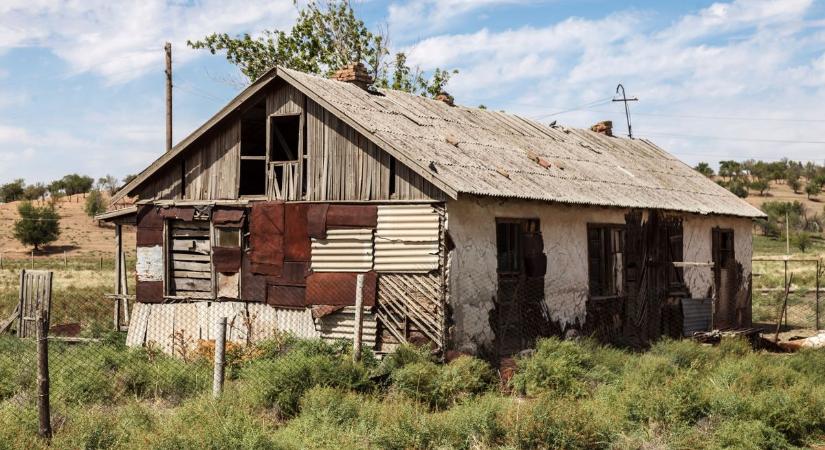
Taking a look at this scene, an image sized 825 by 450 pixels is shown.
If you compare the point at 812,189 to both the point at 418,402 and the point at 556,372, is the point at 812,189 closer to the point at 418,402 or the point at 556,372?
the point at 556,372

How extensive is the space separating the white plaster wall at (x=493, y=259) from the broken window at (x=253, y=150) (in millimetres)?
3847

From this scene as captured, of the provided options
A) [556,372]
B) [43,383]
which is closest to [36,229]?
[556,372]

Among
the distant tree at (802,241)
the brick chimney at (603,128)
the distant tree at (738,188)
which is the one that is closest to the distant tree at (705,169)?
the distant tree at (738,188)

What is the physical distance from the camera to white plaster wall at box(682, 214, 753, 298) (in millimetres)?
20188

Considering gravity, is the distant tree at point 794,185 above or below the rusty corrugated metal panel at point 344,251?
above

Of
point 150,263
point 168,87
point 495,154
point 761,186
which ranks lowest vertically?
point 150,263

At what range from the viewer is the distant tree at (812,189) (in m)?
86.9

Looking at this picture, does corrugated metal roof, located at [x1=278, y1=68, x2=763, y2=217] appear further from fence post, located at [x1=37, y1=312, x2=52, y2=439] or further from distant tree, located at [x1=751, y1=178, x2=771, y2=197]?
distant tree, located at [x1=751, y1=178, x2=771, y2=197]

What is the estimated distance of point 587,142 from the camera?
22688 millimetres

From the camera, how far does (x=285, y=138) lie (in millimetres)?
16484

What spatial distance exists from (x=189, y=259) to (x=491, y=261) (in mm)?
5248

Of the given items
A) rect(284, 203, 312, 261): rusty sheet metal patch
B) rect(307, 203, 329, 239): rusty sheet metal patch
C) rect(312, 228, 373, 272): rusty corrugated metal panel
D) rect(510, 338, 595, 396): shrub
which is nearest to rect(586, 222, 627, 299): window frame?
rect(510, 338, 595, 396): shrub

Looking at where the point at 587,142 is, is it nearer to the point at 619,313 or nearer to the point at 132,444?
the point at 619,313

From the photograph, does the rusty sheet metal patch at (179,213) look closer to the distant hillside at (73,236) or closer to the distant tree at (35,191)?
the distant hillside at (73,236)
